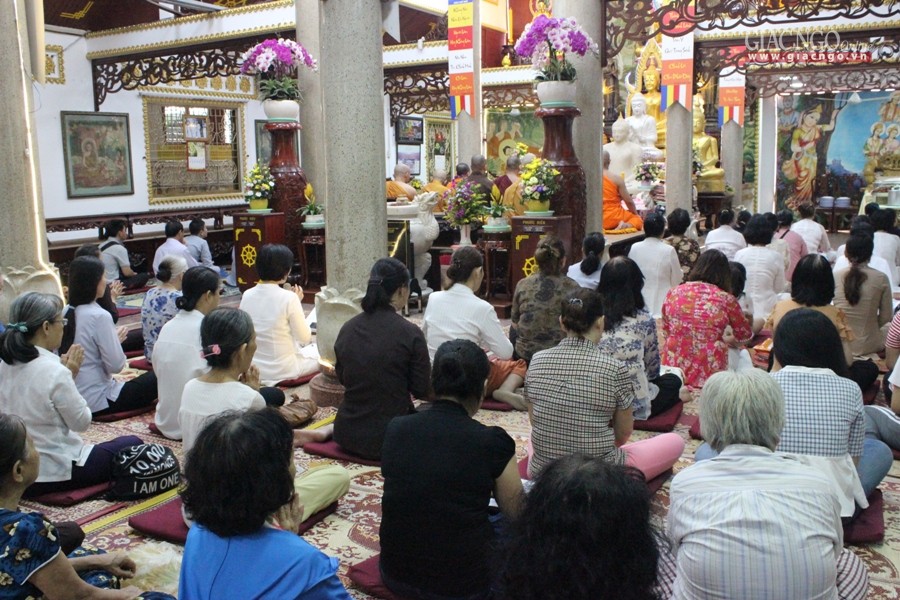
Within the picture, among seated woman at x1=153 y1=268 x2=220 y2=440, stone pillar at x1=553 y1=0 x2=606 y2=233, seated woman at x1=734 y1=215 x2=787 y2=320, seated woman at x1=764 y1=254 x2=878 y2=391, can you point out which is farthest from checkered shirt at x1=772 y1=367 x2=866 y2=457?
stone pillar at x1=553 y1=0 x2=606 y2=233

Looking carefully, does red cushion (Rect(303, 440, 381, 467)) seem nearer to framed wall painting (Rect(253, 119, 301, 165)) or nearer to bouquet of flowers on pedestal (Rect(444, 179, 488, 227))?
bouquet of flowers on pedestal (Rect(444, 179, 488, 227))

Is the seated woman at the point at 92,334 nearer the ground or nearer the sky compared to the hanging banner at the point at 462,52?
nearer the ground

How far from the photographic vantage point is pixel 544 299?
18.1 ft

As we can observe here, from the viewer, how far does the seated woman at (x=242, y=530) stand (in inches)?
76.1

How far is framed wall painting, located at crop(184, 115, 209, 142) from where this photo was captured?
14354mm

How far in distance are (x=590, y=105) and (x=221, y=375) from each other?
5.87 m

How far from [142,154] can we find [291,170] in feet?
15.2

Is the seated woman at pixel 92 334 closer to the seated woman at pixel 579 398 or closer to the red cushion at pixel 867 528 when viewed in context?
the seated woman at pixel 579 398

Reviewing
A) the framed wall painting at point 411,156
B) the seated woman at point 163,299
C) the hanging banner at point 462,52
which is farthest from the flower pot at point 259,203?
the framed wall painting at point 411,156

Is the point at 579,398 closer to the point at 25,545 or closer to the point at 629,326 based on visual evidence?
the point at 629,326


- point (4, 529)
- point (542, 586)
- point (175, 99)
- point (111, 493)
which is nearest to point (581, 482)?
point (542, 586)

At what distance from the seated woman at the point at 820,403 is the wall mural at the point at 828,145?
637 inches

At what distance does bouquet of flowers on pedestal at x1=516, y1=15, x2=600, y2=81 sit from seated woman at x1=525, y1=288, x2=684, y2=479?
4.81 meters

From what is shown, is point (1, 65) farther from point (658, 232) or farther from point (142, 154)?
point (142, 154)
